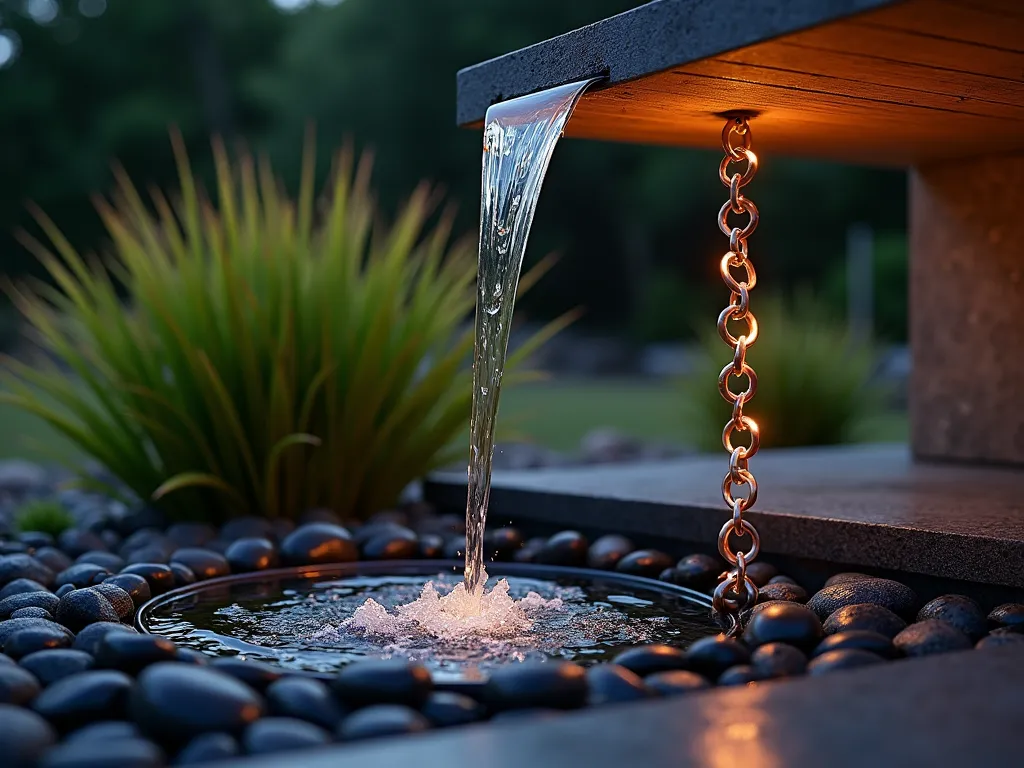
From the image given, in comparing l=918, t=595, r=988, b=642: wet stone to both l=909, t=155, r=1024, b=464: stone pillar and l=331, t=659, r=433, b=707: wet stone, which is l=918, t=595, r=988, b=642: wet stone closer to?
l=331, t=659, r=433, b=707: wet stone

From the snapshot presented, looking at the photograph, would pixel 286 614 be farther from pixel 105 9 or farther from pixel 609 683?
pixel 105 9

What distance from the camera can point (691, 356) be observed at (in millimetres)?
6672

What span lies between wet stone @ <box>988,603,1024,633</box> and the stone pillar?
167 centimetres

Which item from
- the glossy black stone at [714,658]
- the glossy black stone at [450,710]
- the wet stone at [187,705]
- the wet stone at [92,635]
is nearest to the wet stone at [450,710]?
the glossy black stone at [450,710]

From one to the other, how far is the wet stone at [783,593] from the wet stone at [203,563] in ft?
3.99

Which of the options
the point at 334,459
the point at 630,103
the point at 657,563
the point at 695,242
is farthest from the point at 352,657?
the point at 695,242

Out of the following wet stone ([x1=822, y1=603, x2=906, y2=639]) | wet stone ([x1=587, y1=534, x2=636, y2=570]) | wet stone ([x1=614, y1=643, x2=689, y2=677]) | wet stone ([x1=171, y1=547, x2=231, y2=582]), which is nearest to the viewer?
wet stone ([x1=614, y1=643, x2=689, y2=677])

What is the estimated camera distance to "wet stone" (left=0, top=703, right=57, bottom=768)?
1.38 m

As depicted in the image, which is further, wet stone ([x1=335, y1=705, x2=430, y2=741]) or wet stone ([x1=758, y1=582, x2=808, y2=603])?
wet stone ([x1=758, y1=582, x2=808, y2=603])

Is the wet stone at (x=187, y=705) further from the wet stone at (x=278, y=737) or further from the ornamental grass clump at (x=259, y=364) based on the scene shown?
the ornamental grass clump at (x=259, y=364)

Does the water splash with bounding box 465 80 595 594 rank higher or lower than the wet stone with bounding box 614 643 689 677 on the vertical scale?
higher

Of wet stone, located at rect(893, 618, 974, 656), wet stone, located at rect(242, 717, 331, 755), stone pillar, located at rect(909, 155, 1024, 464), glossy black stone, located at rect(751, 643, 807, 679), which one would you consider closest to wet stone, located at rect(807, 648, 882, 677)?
glossy black stone, located at rect(751, 643, 807, 679)

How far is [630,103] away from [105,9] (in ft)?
100

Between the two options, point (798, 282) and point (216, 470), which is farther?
point (798, 282)
